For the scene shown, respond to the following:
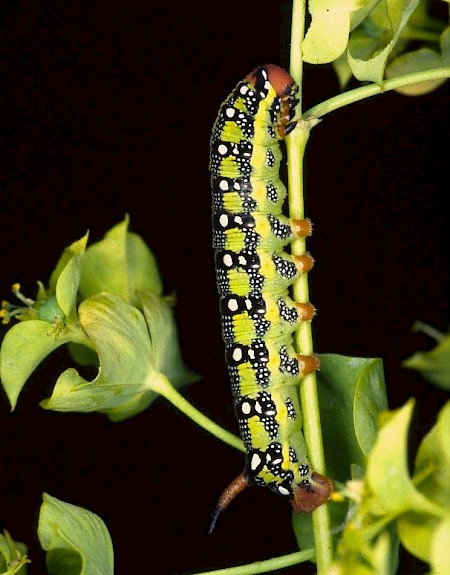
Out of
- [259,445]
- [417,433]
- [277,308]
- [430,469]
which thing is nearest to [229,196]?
[277,308]

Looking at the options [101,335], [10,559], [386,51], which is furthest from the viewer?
[101,335]

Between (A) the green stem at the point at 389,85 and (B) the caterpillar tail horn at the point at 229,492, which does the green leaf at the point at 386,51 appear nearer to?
(A) the green stem at the point at 389,85

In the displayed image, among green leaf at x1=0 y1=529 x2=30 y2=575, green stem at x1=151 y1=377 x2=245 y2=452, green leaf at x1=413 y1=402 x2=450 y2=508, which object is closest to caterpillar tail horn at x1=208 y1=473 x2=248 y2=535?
green stem at x1=151 y1=377 x2=245 y2=452

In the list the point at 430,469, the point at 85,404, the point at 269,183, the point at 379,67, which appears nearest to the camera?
the point at 430,469

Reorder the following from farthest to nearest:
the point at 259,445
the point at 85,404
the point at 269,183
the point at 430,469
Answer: the point at 269,183 < the point at 259,445 < the point at 85,404 < the point at 430,469

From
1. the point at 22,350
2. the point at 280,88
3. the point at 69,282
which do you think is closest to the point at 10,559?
the point at 22,350

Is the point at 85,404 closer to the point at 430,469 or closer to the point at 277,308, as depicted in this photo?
→ the point at 277,308

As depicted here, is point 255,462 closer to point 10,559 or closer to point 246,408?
point 246,408

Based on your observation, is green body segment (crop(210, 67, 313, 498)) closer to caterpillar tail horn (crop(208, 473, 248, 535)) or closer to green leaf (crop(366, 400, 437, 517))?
caterpillar tail horn (crop(208, 473, 248, 535))
